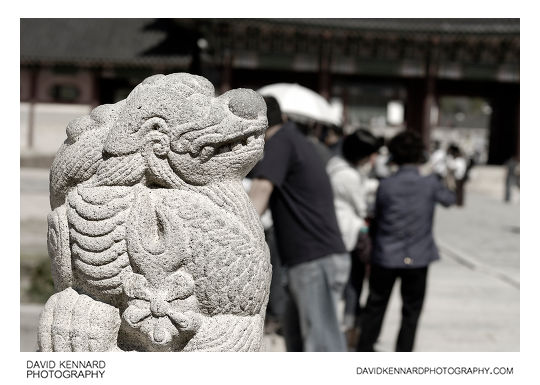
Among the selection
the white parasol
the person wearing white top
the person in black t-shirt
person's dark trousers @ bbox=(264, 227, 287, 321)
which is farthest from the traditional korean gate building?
the person in black t-shirt

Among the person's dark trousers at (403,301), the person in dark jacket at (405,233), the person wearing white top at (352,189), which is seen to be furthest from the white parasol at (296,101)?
the person's dark trousers at (403,301)

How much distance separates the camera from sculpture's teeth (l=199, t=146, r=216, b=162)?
2188 millimetres

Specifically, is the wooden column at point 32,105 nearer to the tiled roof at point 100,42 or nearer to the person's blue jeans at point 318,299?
the tiled roof at point 100,42

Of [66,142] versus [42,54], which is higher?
[42,54]

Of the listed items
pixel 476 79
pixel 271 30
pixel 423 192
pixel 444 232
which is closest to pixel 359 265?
pixel 423 192

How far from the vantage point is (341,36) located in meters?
17.2

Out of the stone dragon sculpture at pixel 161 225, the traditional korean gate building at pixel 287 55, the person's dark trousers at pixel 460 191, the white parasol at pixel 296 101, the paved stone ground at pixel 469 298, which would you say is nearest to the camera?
the stone dragon sculpture at pixel 161 225

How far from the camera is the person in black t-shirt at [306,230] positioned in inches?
134

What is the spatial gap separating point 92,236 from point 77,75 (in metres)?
18.4

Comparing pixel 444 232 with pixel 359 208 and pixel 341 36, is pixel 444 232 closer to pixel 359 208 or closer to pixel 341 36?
pixel 359 208

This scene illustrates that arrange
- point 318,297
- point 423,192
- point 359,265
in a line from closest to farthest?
1. point 318,297
2. point 423,192
3. point 359,265

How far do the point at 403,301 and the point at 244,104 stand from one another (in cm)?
222

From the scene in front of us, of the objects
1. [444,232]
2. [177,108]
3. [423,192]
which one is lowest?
[444,232]
